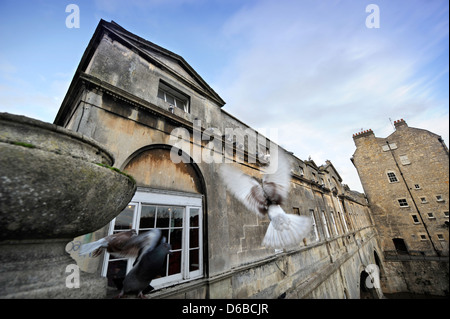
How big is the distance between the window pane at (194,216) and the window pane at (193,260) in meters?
0.56

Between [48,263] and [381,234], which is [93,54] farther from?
[381,234]

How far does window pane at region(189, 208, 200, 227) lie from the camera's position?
3.66 m

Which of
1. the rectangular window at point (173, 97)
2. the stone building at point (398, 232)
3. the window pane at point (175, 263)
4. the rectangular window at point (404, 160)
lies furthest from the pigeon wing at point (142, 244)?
the stone building at point (398, 232)

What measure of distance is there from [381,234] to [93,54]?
3179cm

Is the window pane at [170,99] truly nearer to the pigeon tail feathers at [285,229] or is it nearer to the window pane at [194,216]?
the window pane at [194,216]

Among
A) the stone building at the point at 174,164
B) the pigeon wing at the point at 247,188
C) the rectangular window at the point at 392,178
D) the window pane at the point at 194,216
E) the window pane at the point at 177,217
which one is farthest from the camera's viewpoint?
the rectangular window at the point at 392,178

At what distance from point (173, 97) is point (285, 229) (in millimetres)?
4754

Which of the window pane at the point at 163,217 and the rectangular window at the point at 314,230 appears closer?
the window pane at the point at 163,217

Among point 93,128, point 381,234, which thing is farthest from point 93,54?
point 381,234

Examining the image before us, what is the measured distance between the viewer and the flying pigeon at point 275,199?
344cm

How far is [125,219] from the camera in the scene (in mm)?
2766

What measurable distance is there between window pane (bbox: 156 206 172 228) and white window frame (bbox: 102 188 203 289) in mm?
106

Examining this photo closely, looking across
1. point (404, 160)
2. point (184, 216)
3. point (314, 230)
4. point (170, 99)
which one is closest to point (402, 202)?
point (404, 160)

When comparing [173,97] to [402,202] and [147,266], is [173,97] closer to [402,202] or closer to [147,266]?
[147,266]
